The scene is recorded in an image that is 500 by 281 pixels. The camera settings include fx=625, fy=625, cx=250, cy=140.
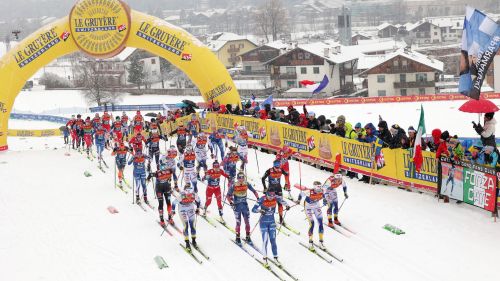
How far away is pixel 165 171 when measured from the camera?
57.5 ft

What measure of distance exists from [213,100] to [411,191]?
14.3 m

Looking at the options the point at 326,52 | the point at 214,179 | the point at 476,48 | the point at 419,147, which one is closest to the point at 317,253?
the point at 214,179

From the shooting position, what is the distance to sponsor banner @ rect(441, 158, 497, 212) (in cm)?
1670

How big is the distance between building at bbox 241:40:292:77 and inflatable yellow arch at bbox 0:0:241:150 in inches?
2537

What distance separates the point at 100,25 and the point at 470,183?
2019 cm

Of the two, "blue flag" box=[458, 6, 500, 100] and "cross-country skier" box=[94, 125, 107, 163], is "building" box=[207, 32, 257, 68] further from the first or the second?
"blue flag" box=[458, 6, 500, 100]

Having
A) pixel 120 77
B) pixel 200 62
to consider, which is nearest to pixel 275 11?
pixel 120 77

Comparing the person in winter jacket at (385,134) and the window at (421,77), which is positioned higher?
the person in winter jacket at (385,134)

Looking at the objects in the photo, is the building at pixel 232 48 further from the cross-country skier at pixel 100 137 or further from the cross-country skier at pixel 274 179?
the cross-country skier at pixel 274 179

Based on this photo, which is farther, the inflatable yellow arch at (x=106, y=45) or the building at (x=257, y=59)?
the building at (x=257, y=59)

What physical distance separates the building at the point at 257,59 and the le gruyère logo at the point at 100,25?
2573 inches

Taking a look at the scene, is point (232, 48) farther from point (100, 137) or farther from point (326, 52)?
point (100, 137)

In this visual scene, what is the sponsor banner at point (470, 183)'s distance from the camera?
16703 millimetres

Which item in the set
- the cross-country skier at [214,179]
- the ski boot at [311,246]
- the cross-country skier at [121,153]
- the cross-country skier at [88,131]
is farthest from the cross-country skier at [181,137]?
the ski boot at [311,246]
